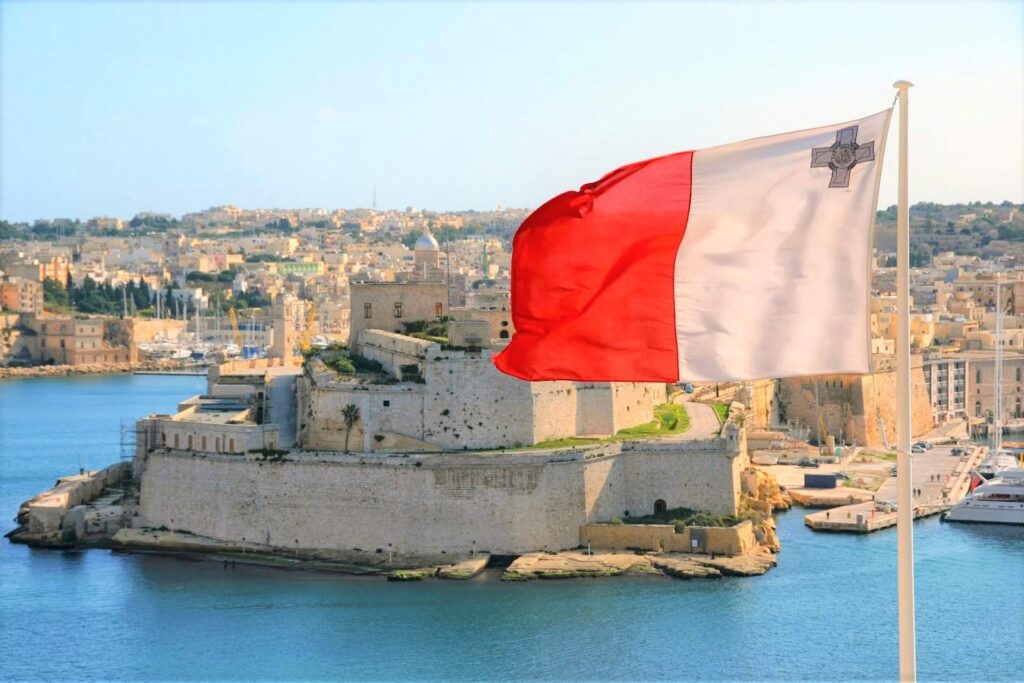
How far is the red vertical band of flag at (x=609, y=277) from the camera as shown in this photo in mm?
6332

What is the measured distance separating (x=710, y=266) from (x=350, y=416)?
17215mm

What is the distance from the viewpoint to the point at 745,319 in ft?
20.2

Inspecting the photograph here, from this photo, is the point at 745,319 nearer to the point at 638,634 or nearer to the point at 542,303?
the point at 542,303

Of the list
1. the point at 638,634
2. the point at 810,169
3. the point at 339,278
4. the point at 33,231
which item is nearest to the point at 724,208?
the point at 810,169

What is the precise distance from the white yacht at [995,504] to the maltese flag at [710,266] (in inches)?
846

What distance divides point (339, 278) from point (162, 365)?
17.3 meters

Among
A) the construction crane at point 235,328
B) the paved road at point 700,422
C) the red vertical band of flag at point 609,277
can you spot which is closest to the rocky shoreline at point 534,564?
the paved road at point 700,422

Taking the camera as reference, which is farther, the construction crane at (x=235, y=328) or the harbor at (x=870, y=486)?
the construction crane at (x=235, y=328)

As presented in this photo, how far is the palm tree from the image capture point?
23141 millimetres

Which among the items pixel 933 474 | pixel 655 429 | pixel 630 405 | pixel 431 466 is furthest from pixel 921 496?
pixel 431 466

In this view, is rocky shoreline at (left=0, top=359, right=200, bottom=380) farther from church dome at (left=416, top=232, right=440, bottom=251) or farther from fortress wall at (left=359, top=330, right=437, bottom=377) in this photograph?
fortress wall at (left=359, top=330, right=437, bottom=377)

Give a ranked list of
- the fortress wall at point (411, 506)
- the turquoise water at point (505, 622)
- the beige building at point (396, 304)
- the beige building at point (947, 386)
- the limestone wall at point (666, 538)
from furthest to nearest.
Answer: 1. the beige building at point (947, 386)
2. the beige building at point (396, 304)
3. the limestone wall at point (666, 538)
4. the fortress wall at point (411, 506)
5. the turquoise water at point (505, 622)

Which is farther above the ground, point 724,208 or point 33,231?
point 33,231

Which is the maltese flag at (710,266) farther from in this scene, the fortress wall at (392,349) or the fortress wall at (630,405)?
the fortress wall at (630,405)
